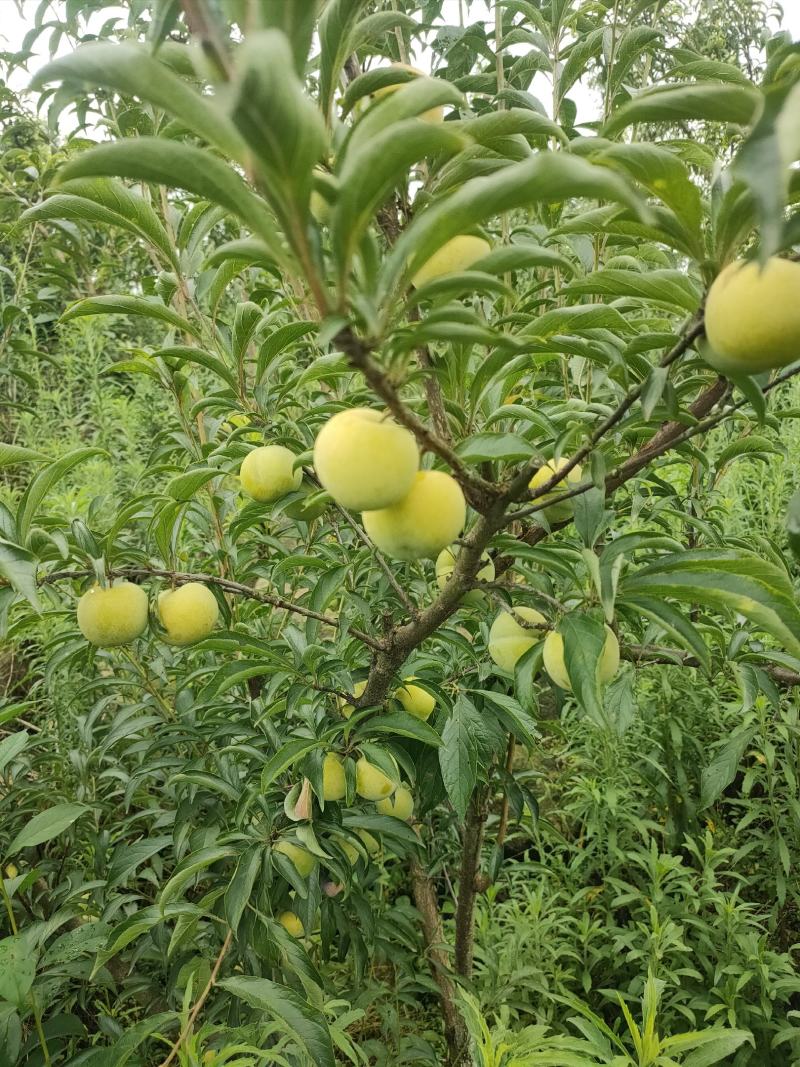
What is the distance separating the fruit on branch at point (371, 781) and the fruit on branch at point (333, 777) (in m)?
0.03

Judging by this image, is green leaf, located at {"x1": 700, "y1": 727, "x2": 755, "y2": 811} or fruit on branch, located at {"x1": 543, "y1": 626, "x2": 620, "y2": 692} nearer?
fruit on branch, located at {"x1": 543, "y1": 626, "x2": 620, "y2": 692}

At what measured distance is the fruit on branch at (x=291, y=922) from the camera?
128 cm

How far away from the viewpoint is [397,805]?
1283 millimetres

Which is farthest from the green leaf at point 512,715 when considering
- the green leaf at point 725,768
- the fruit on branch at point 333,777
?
the green leaf at point 725,768

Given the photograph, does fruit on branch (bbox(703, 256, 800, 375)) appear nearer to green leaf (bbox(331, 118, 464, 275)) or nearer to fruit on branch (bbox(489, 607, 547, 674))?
green leaf (bbox(331, 118, 464, 275))

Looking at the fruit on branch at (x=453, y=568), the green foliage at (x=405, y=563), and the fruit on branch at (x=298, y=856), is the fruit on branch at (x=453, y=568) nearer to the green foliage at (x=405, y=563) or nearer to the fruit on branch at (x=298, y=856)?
the green foliage at (x=405, y=563)

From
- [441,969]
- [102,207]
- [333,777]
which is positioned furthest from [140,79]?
[441,969]

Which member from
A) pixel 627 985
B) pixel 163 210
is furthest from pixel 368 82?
pixel 627 985

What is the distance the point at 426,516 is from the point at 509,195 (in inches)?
10.6

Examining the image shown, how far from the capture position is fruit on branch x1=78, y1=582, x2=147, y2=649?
1.06 meters

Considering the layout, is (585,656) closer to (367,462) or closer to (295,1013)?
(367,462)

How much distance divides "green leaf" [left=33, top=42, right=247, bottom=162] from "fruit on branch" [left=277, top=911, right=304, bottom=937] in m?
1.27

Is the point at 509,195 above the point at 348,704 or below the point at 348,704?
above

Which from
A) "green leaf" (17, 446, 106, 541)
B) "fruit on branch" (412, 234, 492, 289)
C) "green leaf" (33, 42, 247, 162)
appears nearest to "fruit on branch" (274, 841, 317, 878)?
"green leaf" (17, 446, 106, 541)
